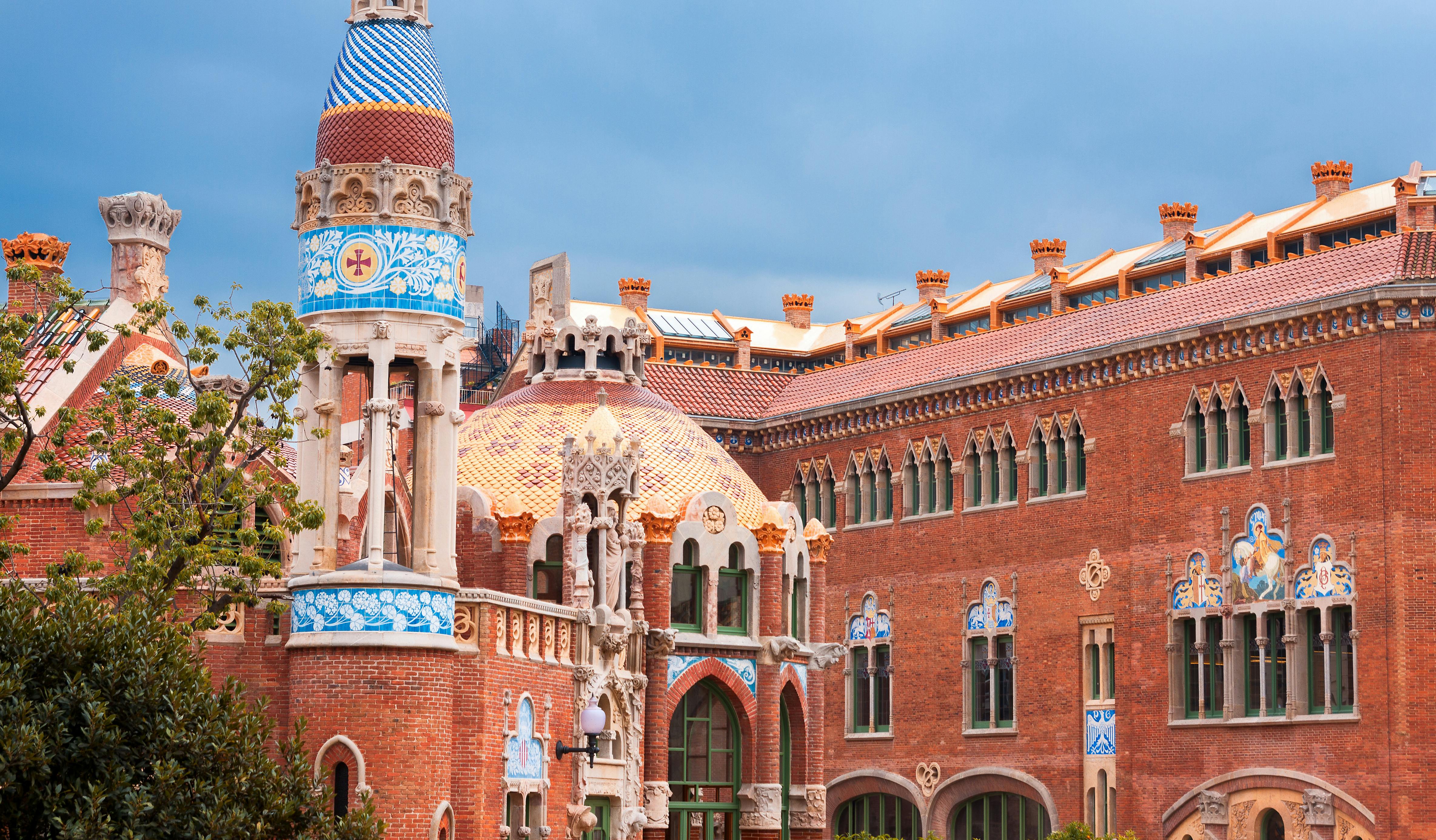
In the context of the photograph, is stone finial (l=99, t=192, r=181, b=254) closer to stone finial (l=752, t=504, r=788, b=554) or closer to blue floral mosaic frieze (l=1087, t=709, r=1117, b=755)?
stone finial (l=752, t=504, r=788, b=554)

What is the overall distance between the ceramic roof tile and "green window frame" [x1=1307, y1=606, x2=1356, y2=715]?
5963 mm

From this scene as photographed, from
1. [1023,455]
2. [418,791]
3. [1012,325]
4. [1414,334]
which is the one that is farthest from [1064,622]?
[418,791]

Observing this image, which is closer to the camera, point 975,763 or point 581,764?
point 581,764

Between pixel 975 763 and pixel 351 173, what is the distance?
87.6ft

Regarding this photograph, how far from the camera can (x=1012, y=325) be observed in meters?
51.4

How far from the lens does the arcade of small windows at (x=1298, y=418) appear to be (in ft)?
138

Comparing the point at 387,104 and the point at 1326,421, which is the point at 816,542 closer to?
the point at 1326,421

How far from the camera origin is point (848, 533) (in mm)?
54500

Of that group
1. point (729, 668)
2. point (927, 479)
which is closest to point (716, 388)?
point (927, 479)

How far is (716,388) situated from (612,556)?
23111 millimetres

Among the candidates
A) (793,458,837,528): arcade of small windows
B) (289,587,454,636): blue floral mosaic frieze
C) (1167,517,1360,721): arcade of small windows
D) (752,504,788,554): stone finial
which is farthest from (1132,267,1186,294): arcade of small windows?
(289,587,454,636): blue floral mosaic frieze

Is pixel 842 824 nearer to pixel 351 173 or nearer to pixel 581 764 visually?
pixel 581 764

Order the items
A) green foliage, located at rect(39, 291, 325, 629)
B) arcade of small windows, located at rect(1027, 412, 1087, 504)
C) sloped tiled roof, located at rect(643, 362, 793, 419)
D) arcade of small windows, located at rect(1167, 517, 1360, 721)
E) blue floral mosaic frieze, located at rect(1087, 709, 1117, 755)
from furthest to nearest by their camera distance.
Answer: sloped tiled roof, located at rect(643, 362, 793, 419)
arcade of small windows, located at rect(1027, 412, 1087, 504)
blue floral mosaic frieze, located at rect(1087, 709, 1117, 755)
arcade of small windows, located at rect(1167, 517, 1360, 721)
green foliage, located at rect(39, 291, 325, 629)

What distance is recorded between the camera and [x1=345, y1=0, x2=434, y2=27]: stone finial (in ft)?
93.1
